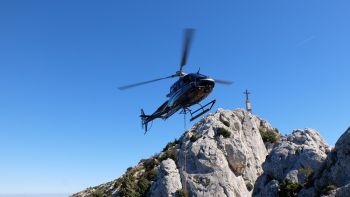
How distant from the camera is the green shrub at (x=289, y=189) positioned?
38.0m

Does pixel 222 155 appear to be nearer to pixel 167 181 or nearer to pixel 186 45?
pixel 167 181

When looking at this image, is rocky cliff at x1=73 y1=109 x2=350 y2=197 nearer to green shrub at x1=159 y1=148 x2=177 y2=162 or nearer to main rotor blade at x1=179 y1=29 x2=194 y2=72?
Result: green shrub at x1=159 y1=148 x2=177 y2=162

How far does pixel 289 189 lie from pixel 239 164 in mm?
16642

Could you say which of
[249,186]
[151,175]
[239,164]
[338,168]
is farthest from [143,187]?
[338,168]

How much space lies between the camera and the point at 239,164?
54750 mm

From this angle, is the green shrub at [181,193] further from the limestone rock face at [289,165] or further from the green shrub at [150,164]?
the green shrub at [150,164]

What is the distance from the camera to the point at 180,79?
3278cm

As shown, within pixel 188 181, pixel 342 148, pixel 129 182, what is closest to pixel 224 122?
pixel 188 181

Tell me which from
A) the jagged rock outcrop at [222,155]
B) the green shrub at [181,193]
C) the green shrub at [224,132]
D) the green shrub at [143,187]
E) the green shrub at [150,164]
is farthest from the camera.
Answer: the green shrub at [150,164]

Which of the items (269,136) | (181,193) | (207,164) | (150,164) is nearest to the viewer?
(181,193)

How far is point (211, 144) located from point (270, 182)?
1561cm

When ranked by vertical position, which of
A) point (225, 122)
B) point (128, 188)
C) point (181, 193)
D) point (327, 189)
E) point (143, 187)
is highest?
point (225, 122)

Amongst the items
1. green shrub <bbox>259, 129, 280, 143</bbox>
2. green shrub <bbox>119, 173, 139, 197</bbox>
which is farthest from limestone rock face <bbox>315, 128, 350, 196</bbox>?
green shrub <bbox>259, 129, 280, 143</bbox>

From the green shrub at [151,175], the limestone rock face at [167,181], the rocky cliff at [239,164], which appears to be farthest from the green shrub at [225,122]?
the green shrub at [151,175]
